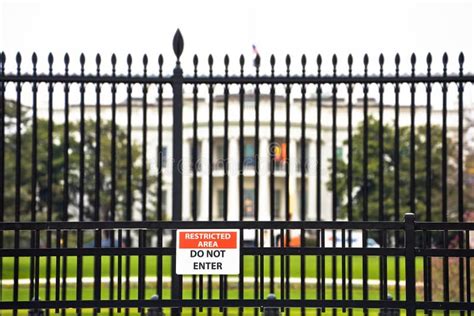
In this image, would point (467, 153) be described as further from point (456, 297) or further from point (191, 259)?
point (191, 259)

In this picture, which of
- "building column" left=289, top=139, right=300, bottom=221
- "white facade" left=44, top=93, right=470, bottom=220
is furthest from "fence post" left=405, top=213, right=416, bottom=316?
"building column" left=289, top=139, right=300, bottom=221

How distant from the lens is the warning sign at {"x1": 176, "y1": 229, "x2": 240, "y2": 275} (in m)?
7.56

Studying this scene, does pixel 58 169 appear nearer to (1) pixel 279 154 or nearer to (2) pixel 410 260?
(1) pixel 279 154

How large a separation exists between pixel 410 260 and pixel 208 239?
204 centimetres

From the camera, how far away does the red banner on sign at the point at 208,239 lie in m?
7.56

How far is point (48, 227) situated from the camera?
7555 mm

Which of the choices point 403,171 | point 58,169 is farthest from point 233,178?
point 403,171

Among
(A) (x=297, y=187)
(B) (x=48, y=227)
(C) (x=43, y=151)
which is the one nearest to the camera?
(B) (x=48, y=227)

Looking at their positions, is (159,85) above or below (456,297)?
above

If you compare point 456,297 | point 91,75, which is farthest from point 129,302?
point 456,297

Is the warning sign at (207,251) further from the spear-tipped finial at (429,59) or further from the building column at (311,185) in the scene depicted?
the building column at (311,185)

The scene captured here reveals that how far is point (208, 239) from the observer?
7574mm

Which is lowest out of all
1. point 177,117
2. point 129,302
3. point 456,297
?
point 456,297

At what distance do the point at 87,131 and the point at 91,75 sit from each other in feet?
95.4
